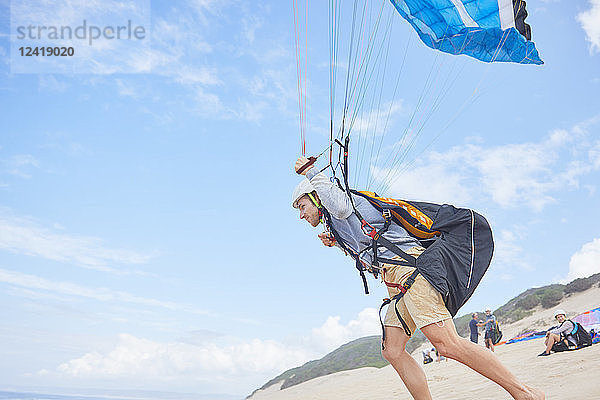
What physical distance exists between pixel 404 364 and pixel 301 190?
1.26m

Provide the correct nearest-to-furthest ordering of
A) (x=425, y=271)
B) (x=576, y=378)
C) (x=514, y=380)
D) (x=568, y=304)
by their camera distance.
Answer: (x=514, y=380), (x=425, y=271), (x=576, y=378), (x=568, y=304)

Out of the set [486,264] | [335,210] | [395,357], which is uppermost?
[335,210]

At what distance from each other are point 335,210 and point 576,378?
8.89ft

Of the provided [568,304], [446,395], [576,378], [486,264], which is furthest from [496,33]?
[568,304]

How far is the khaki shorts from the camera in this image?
2.98 m

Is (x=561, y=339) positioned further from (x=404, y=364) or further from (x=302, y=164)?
(x=302, y=164)

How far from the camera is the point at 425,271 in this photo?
3.03m

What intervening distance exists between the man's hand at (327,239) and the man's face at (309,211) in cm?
9

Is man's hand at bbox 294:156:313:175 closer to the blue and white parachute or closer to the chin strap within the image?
the chin strap

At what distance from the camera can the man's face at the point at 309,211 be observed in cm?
338

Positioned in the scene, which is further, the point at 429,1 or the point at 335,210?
the point at 429,1

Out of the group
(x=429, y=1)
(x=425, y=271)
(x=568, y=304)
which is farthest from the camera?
(x=568, y=304)

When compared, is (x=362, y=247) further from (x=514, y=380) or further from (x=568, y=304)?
(x=568, y=304)

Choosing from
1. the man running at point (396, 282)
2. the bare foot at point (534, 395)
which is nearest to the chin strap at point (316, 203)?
the man running at point (396, 282)
